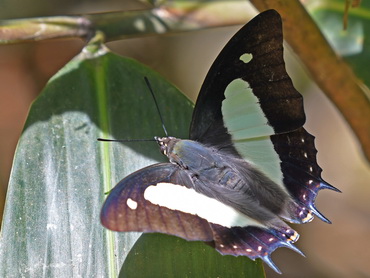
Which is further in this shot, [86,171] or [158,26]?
[158,26]

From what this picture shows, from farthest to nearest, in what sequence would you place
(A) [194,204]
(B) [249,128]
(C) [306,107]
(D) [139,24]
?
1. (C) [306,107]
2. (D) [139,24]
3. (B) [249,128]
4. (A) [194,204]

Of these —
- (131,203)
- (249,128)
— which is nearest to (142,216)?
(131,203)

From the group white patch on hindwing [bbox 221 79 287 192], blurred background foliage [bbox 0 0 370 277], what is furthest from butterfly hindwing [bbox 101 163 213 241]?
blurred background foliage [bbox 0 0 370 277]

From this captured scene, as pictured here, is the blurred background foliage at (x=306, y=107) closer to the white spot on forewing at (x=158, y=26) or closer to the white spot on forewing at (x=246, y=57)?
the white spot on forewing at (x=158, y=26)

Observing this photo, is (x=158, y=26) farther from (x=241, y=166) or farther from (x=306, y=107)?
(x=306, y=107)

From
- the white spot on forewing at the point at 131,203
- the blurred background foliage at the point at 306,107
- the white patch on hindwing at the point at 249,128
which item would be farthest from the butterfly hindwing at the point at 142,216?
the blurred background foliage at the point at 306,107

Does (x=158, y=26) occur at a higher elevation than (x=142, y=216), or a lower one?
higher
